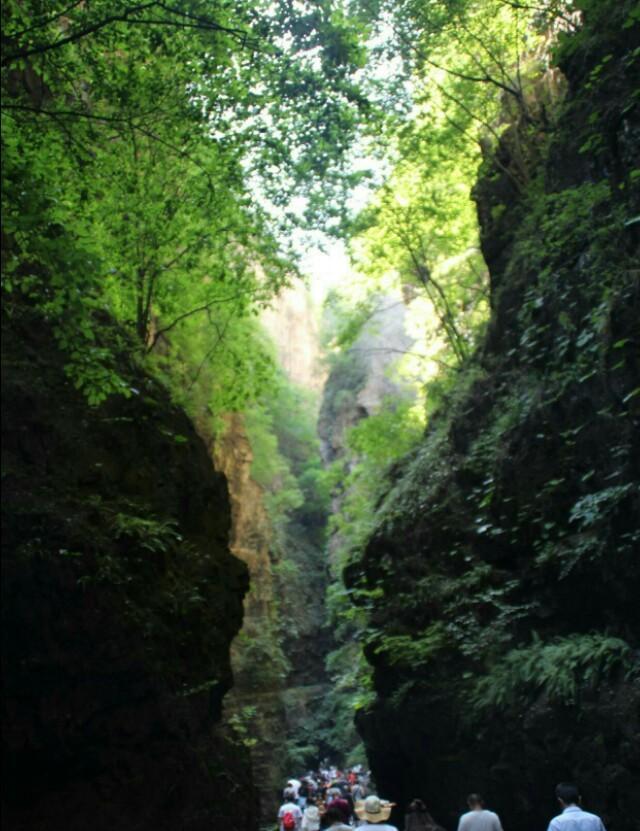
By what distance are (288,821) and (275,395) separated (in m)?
8.97

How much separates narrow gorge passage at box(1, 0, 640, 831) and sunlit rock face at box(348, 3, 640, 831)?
54mm

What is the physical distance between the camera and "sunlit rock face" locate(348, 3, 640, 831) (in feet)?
31.8

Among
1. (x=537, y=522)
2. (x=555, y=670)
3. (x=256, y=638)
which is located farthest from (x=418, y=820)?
(x=256, y=638)

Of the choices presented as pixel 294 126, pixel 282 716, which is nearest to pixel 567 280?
pixel 294 126

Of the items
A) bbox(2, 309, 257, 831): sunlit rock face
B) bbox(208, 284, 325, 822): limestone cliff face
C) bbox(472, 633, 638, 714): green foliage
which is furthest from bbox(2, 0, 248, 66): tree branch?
bbox(208, 284, 325, 822): limestone cliff face

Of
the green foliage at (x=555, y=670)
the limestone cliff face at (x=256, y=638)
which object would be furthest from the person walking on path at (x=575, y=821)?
Result: the limestone cliff face at (x=256, y=638)

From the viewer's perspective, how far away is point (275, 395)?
17312 mm

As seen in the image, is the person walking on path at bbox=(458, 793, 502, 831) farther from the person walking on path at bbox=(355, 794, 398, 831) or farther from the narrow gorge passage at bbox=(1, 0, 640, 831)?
the person walking on path at bbox=(355, 794, 398, 831)

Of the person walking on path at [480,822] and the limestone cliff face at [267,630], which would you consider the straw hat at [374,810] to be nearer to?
the person walking on path at [480,822]

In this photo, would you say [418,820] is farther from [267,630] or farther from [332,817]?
[267,630]

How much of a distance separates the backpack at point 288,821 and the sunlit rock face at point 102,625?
605 centimetres

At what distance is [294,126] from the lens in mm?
11023

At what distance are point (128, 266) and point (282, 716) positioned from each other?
70.2 feet

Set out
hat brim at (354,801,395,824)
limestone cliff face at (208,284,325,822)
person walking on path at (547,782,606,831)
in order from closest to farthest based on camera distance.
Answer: hat brim at (354,801,395,824) → person walking on path at (547,782,606,831) → limestone cliff face at (208,284,325,822)
